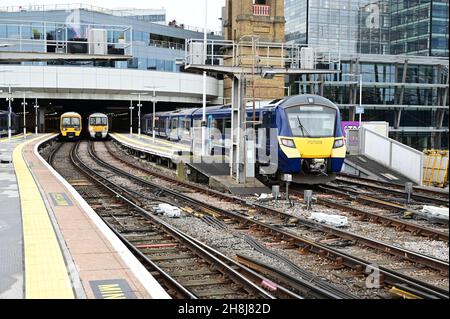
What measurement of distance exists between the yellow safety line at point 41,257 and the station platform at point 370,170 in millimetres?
16001

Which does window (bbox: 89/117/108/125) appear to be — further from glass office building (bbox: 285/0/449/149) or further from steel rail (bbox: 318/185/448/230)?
steel rail (bbox: 318/185/448/230)

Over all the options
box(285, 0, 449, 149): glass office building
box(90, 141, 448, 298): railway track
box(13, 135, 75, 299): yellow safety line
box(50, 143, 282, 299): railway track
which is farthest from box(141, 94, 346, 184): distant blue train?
box(285, 0, 449, 149): glass office building

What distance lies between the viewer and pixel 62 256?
28.4 feet

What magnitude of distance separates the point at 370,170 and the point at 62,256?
67.3ft

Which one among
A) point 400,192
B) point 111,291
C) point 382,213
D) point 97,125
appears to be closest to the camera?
point 111,291

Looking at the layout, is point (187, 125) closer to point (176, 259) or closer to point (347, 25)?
point (176, 259)


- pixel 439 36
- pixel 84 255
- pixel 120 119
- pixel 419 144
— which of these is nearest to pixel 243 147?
pixel 84 255

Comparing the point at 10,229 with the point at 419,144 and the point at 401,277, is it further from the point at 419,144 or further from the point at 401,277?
the point at 419,144

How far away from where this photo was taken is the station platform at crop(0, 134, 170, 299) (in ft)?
22.6

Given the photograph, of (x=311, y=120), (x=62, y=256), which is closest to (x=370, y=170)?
(x=311, y=120)

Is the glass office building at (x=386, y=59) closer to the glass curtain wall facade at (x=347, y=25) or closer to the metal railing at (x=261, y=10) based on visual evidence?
the glass curtain wall facade at (x=347, y=25)

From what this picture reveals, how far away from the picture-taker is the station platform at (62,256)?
689 centimetres

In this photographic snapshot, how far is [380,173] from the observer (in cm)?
2612
